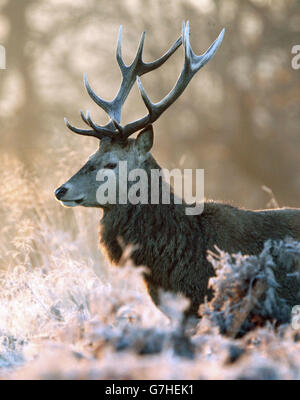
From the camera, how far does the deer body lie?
179 inches

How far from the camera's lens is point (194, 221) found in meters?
4.73

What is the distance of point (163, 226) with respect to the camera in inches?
186

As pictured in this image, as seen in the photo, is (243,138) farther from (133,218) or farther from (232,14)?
(133,218)

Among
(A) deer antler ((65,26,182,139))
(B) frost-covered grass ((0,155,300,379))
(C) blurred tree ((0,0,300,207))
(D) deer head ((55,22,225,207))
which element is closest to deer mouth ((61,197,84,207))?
(D) deer head ((55,22,225,207))

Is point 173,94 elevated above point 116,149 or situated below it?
above

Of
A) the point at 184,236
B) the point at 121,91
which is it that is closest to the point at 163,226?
the point at 184,236

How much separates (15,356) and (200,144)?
14.2m

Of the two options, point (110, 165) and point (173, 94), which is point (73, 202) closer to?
point (110, 165)

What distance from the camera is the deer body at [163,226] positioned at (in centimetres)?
456

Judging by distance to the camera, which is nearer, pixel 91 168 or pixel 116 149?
pixel 91 168

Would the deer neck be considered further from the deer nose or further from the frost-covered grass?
the frost-covered grass

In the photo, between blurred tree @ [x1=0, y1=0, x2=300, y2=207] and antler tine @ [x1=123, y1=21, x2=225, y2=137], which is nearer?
antler tine @ [x1=123, y1=21, x2=225, y2=137]

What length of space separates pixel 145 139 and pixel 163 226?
703mm
